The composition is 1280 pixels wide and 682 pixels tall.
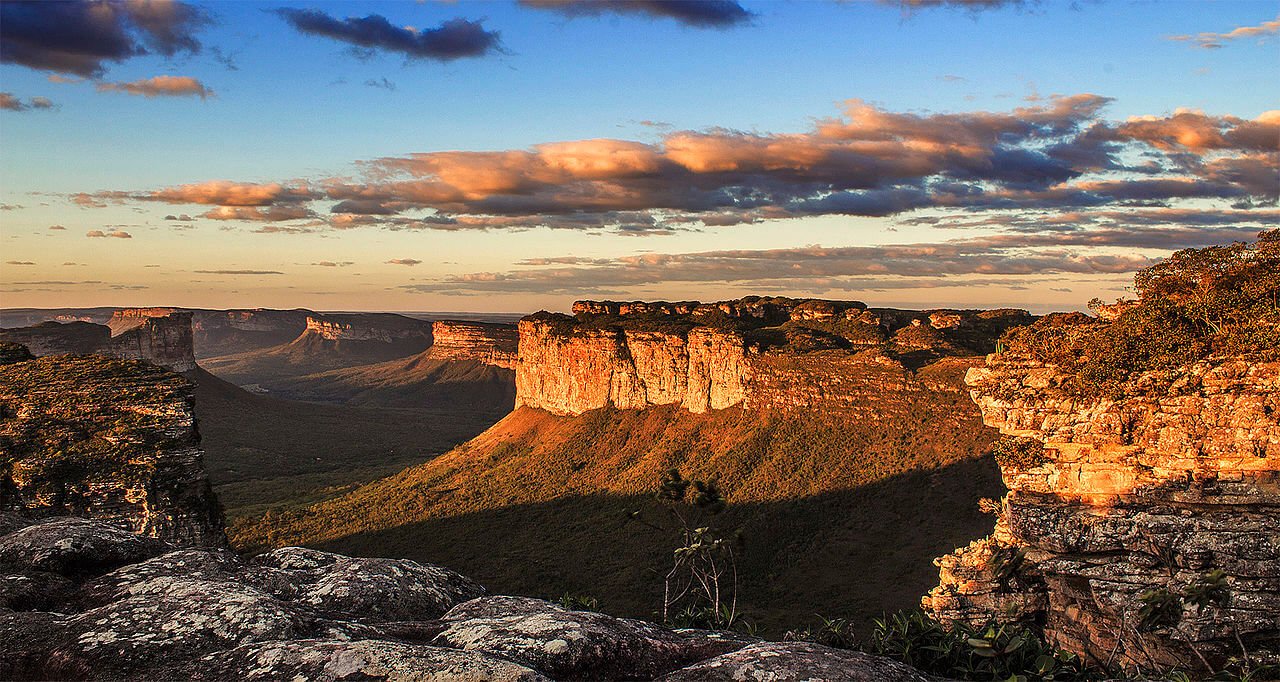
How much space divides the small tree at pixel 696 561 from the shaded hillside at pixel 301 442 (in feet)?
199

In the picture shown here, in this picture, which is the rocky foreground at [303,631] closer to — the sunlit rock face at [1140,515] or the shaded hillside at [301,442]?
the sunlit rock face at [1140,515]

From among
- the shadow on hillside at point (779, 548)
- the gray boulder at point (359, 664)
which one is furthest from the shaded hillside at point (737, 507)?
the gray boulder at point (359, 664)

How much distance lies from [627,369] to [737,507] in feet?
118

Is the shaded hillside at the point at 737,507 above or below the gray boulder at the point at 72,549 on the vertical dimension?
below

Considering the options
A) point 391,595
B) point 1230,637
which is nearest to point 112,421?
point 391,595

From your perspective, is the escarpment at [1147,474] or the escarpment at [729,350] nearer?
the escarpment at [1147,474]

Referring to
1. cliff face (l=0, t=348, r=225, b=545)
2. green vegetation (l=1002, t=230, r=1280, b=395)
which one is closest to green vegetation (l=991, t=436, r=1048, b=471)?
green vegetation (l=1002, t=230, r=1280, b=395)

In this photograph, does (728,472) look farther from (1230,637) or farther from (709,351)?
(1230,637)

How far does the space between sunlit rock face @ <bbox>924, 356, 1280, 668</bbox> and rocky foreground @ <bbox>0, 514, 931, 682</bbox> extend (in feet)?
46.0

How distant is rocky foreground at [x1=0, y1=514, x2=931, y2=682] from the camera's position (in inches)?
295

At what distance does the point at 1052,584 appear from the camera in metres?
23.5

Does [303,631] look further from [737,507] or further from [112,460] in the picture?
[737,507]

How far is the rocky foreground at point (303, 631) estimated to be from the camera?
750 cm

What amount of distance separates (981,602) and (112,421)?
1715 inches
